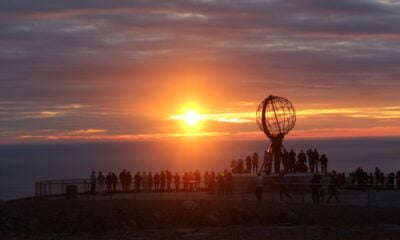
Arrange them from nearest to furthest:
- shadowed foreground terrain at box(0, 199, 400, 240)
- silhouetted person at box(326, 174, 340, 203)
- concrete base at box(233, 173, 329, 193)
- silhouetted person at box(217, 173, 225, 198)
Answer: shadowed foreground terrain at box(0, 199, 400, 240)
silhouetted person at box(326, 174, 340, 203)
silhouetted person at box(217, 173, 225, 198)
concrete base at box(233, 173, 329, 193)

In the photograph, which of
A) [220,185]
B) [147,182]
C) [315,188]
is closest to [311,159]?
[220,185]

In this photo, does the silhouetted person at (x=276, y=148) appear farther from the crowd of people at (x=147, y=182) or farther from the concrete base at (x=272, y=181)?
the crowd of people at (x=147, y=182)

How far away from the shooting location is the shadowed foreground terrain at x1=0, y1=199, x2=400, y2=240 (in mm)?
34625

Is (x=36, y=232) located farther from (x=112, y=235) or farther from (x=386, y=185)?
(x=386, y=185)

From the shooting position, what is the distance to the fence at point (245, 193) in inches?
1602

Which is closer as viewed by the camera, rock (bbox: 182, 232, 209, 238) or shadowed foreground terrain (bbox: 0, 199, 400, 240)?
rock (bbox: 182, 232, 209, 238)

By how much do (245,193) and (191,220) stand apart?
912 cm

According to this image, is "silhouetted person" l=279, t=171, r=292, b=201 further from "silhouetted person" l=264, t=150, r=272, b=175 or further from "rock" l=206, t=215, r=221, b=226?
"silhouetted person" l=264, t=150, r=272, b=175

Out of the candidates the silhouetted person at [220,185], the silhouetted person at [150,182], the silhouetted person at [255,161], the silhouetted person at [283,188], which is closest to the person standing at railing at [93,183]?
the silhouetted person at [150,182]

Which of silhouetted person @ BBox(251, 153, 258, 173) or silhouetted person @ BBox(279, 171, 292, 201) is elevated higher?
silhouetted person @ BBox(251, 153, 258, 173)

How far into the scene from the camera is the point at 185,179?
47.1 m

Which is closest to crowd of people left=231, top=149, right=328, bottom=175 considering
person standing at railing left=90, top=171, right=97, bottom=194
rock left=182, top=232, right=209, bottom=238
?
person standing at railing left=90, top=171, right=97, bottom=194

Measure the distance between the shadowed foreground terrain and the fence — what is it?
2.21 meters

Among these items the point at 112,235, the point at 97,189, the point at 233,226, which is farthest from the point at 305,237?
the point at 97,189
